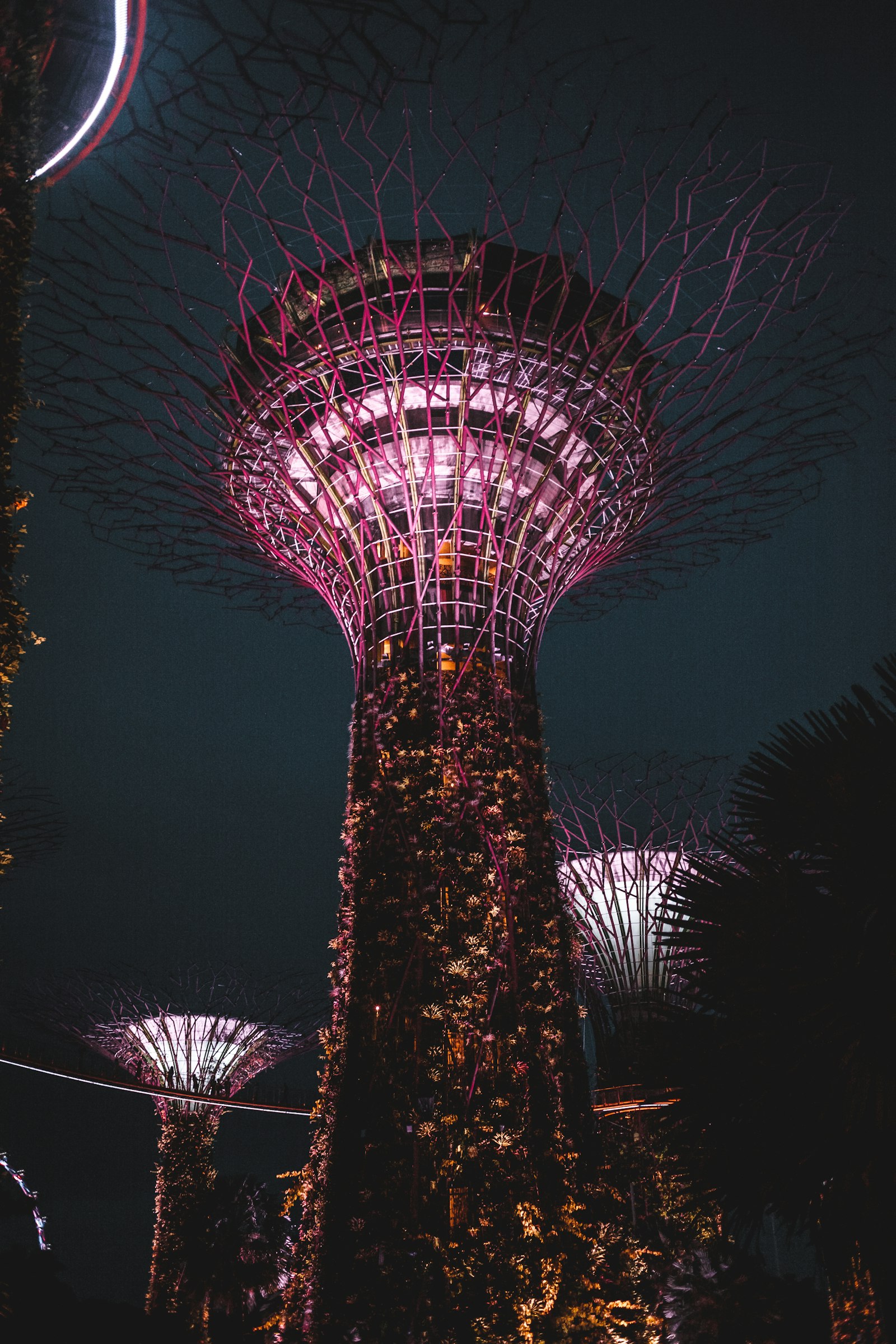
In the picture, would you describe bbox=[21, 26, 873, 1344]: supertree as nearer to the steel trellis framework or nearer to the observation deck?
the observation deck

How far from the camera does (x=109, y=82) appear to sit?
Answer: 24.6 feet

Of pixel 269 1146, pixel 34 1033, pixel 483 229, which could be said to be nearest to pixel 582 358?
pixel 483 229

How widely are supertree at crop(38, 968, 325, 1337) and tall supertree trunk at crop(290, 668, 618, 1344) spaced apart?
21.0m

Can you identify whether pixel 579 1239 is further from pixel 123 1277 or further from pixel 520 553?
pixel 123 1277

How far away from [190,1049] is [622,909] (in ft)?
53.0

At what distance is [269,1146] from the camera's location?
74.0m

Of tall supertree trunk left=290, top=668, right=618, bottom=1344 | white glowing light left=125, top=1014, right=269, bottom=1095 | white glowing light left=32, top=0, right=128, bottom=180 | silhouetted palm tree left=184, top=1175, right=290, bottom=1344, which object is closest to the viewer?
white glowing light left=32, top=0, right=128, bottom=180

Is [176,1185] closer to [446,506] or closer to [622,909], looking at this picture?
[622,909]

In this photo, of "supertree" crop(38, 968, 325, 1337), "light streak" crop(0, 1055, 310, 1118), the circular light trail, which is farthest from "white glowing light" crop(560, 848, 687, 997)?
the circular light trail

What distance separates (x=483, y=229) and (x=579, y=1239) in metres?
12.4

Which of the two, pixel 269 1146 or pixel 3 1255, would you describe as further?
pixel 269 1146

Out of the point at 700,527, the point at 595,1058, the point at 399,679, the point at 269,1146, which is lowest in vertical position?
the point at 269,1146

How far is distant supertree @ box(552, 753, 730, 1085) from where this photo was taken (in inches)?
1000

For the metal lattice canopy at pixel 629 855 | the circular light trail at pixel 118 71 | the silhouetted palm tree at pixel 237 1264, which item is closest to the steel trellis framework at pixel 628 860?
the metal lattice canopy at pixel 629 855
